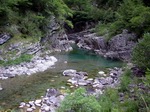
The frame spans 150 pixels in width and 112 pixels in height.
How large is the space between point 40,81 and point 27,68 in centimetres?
261

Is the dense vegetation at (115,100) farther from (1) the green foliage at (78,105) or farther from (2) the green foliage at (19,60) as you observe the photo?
(2) the green foliage at (19,60)

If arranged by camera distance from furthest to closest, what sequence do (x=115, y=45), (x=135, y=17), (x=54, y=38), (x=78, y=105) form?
(x=54, y=38), (x=115, y=45), (x=135, y=17), (x=78, y=105)

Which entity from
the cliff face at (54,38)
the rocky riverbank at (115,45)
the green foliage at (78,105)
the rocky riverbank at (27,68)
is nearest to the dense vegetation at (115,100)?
the green foliage at (78,105)

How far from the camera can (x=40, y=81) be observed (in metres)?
13.7

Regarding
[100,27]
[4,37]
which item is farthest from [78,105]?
[100,27]

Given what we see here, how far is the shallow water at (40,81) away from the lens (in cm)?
1100

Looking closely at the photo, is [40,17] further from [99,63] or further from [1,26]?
[99,63]

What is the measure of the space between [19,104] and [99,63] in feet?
32.3

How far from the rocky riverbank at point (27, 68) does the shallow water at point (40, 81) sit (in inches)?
19.4

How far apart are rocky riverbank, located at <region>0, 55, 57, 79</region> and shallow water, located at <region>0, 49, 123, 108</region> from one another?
0.49 metres

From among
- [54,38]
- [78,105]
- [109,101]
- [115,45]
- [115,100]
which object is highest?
[78,105]

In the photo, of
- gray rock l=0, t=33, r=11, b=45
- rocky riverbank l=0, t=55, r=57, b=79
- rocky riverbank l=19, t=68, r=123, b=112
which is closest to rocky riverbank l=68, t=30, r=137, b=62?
rocky riverbank l=19, t=68, r=123, b=112

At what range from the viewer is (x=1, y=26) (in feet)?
57.7

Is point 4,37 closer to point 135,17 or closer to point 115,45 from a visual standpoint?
point 115,45
